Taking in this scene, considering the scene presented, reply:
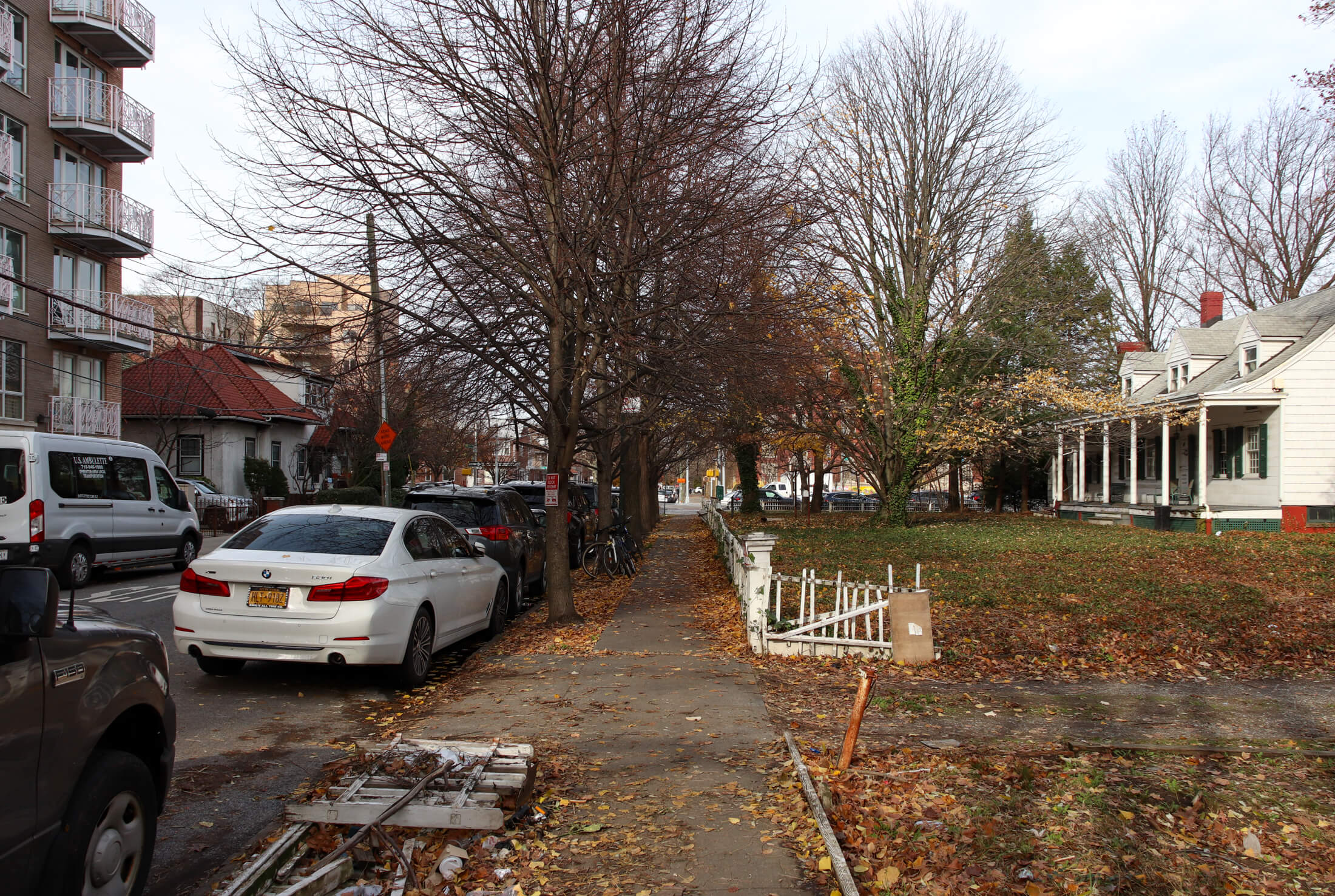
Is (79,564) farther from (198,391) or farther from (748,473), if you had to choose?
(748,473)

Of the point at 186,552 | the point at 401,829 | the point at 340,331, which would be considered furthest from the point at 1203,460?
the point at 401,829

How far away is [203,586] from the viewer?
7738 mm

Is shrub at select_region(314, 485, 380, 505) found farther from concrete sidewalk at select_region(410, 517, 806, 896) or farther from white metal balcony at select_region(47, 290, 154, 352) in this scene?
concrete sidewalk at select_region(410, 517, 806, 896)

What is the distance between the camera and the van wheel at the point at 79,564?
13.9 m

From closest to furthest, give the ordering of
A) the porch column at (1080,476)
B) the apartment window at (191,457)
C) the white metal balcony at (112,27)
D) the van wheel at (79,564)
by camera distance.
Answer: the van wheel at (79,564) < the white metal balcony at (112,27) < the porch column at (1080,476) < the apartment window at (191,457)

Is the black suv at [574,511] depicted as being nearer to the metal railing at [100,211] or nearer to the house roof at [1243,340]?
the metal railing at [100,211]

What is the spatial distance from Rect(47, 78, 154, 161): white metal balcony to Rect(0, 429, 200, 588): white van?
14086 mm

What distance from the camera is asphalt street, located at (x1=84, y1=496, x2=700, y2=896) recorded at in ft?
15.2

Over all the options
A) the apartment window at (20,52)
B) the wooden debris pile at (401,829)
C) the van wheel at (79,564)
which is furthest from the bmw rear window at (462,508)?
the apartment window at (20,52)

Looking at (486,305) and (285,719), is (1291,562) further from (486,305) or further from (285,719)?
(285,719)

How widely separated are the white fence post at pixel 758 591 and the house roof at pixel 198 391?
2814 cm

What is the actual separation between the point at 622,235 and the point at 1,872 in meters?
10.4

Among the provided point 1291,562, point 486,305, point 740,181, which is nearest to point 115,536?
point 486,305

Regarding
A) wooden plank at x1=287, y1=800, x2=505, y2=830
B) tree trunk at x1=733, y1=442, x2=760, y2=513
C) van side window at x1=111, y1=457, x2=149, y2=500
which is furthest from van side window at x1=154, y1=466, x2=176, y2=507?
tree trunk at x1=733, y1=442, x2=760, y2=513
